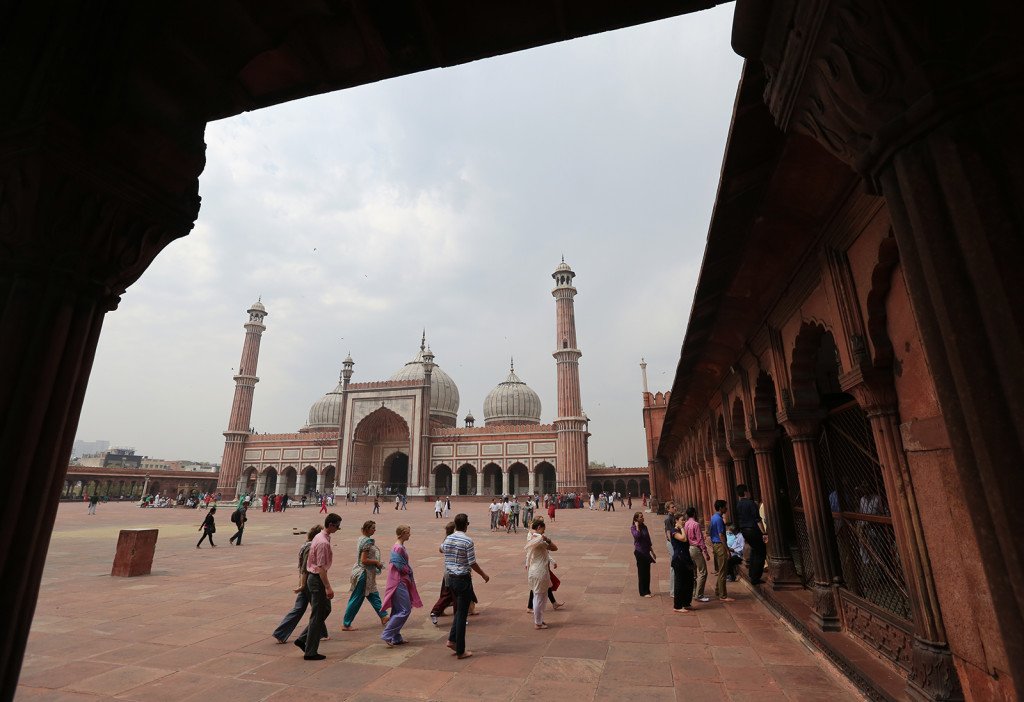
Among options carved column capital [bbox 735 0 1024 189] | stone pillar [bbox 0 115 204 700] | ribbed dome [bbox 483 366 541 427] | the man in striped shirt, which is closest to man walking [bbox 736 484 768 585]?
the man in striped shirt

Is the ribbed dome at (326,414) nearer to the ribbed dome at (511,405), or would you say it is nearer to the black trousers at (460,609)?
the ribbed dome at (511,405)

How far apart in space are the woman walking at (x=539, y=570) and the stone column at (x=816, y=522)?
2.72 m

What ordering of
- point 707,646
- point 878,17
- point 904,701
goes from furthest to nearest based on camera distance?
1. point 707,646
2. point 904,701
3. point 878,17

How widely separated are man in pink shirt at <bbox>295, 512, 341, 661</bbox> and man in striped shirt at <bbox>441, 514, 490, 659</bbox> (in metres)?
1.12

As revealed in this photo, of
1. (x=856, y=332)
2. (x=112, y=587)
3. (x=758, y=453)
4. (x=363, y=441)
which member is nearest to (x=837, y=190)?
(x=856, y=332)

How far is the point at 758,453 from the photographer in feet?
24.1

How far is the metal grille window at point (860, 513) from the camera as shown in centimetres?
489

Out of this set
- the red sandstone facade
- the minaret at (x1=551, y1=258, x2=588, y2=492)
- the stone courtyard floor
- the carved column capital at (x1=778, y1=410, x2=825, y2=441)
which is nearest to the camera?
the red sandstone facade

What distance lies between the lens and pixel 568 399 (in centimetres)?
4144

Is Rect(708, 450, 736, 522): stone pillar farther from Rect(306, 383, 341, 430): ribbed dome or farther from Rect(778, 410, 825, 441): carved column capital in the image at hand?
Rect(306, 383, 341, 430): ribbed dome

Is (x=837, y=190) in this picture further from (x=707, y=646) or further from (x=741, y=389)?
(x=741, y=389)

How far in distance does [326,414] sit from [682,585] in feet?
174

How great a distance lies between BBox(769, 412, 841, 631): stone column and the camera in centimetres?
510

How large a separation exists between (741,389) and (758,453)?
1092 mm
